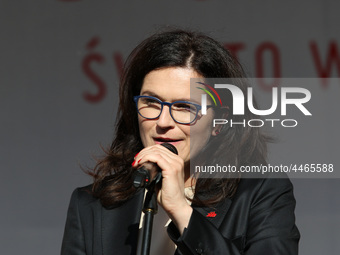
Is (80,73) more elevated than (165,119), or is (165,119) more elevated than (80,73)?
(80,73)

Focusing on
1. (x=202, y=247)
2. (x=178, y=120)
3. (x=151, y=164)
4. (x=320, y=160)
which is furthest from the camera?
(x=320, y=160)

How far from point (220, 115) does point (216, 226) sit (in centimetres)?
46

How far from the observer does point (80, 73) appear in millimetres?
4309

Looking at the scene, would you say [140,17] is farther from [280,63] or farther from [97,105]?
[280,63]

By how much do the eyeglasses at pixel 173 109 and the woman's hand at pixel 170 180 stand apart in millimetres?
249

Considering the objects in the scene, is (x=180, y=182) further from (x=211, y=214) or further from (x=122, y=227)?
(x=122, y=227)

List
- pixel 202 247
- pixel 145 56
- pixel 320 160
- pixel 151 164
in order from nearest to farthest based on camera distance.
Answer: pixel 151 164 → pixel 202 247 → pixel 145 56 → pixel 320 160

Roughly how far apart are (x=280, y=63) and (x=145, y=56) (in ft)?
6.38

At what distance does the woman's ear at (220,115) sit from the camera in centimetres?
238

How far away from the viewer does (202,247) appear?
1.95 metres

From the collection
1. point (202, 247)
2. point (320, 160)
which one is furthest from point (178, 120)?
point (320, 160)

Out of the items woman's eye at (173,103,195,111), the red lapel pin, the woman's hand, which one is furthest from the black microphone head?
the red lapel pin

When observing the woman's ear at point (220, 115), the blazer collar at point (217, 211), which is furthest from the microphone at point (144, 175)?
the woman's ear at point (220, 115)

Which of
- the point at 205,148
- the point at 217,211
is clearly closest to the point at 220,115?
the point at 205,148
